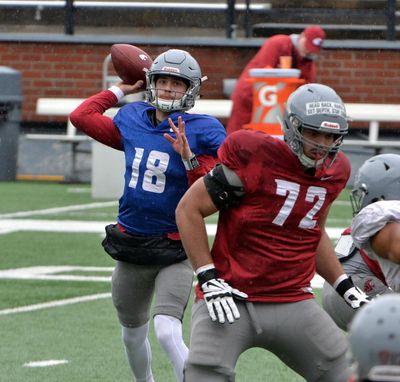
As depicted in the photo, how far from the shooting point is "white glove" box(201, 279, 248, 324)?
4.41 metres

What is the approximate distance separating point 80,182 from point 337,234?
20.2 ft

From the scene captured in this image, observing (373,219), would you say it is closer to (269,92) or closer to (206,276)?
(206,276)

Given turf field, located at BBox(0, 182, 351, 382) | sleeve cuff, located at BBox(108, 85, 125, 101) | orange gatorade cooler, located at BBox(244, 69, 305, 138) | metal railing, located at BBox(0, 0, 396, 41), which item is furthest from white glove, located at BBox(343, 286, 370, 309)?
metal railing, located at BBox(0, 0, 396, 41)

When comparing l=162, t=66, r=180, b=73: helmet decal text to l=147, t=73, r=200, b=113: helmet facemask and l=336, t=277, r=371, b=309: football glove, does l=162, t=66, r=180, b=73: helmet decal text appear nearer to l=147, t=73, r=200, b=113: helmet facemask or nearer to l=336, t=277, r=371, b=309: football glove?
l=147, t=73, r=200, b=113: helmet facemask

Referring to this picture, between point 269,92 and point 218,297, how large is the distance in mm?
9326

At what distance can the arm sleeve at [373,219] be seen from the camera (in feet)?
14.6

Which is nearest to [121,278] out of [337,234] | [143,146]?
[143,146]

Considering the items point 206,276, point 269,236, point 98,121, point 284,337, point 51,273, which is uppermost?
point 98,121

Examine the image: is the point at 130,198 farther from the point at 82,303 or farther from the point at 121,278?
the point at 82,303

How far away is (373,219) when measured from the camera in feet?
14.6

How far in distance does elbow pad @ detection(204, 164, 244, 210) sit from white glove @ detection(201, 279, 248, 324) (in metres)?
0.28

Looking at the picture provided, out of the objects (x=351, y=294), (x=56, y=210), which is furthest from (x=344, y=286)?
(x=56, y=210)

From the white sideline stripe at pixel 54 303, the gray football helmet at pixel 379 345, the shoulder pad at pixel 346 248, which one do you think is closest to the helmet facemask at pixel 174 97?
the shoulder pad at pixel 346 248

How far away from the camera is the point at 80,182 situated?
17344 millimetres
